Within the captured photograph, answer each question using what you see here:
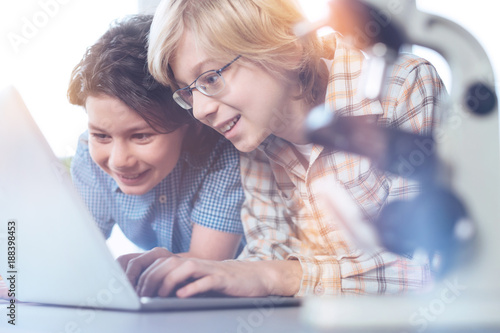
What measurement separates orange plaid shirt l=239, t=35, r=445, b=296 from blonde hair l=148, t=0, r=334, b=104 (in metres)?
0.05

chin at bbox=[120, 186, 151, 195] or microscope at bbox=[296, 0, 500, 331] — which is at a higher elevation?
microscope at bbox=[296, 0, 500, 331]

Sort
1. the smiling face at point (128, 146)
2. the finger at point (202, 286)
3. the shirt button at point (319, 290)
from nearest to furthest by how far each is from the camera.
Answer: the finger at point (202, 286) → the shirt button at point (319, 290) → the smiling face at point (128, 146)

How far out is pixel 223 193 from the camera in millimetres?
893

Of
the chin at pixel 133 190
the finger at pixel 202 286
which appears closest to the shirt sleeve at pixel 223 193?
the chin at pixel 133 190

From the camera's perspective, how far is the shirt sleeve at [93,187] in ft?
2.98

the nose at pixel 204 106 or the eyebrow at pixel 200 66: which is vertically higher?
the eyebrow at pixel 200 66

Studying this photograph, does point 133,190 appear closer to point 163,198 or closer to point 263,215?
point 163,198

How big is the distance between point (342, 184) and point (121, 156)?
392 mm

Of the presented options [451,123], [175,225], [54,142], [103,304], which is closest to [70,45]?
[54,142]

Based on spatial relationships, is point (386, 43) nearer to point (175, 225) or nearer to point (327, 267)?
point (327, 267)

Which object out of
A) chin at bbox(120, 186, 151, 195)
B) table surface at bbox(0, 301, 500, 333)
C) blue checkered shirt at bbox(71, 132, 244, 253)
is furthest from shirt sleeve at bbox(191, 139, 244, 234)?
table surface at bbox(0, 301, 500, 333)

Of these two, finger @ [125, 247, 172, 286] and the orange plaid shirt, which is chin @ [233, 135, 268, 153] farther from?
finger @ [125, 247, 172, 286]

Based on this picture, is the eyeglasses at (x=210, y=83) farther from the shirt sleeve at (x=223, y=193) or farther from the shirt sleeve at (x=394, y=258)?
the shirt sleeve at (x=394, y=258)

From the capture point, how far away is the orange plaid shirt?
706mm
